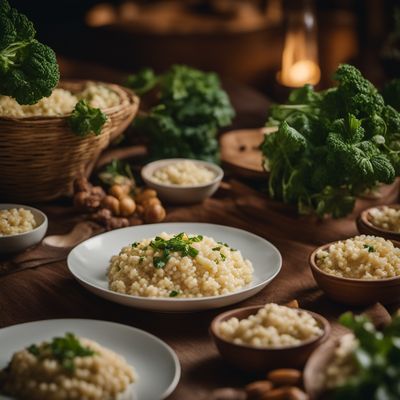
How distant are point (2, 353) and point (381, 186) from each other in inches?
80.1

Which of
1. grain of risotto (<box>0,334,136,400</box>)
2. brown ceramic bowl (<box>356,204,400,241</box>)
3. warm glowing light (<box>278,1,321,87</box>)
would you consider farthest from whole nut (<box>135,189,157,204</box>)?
warm glowing light (<box>278,1,321,87</box>)

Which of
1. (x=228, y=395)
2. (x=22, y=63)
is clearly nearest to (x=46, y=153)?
(x=22, y=63)

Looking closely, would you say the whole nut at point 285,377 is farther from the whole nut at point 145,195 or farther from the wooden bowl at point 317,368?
the whole nut at point 145,195

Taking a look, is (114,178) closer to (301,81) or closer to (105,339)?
(105,339)

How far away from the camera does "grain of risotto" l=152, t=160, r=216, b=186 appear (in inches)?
128

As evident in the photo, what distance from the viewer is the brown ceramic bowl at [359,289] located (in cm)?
226

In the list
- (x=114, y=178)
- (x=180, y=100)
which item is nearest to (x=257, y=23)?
(x=180, y=100)

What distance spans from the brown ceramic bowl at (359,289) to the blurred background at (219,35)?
4.01 meters

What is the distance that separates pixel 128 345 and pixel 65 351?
29cm

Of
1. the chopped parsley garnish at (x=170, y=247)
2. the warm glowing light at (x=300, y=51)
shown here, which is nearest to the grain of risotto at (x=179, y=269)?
the chopped parsley garnish at (x=170, y=247)

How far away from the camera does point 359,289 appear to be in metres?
2.28

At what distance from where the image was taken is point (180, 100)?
3670mm

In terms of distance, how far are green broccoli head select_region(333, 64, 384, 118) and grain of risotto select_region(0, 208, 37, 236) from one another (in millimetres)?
1312

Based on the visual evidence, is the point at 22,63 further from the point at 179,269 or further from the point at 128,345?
the point at 128,345
